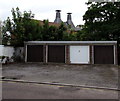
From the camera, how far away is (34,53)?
20.6 m

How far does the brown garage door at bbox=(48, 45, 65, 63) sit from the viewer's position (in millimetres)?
20047

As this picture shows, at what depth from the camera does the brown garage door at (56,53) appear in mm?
20047

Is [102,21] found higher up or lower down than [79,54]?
higher up

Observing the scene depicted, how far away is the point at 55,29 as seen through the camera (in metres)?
22.9

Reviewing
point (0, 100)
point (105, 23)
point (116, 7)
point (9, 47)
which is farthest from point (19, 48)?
point (0, 100)

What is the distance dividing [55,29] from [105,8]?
23.5ft

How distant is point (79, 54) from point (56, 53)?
2.60 meters

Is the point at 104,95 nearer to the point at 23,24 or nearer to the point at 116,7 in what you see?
the point at 23,24

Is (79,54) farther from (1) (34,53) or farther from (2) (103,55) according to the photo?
(1) (34,53)

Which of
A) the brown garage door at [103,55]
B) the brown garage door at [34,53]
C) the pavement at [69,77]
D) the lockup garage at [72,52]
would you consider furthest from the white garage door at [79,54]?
the pavement at [69,77]

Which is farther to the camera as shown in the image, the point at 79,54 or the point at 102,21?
the point at 102,21

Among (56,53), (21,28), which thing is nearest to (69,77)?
(56,53)

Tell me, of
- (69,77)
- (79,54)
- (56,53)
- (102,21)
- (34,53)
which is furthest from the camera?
(102,21)

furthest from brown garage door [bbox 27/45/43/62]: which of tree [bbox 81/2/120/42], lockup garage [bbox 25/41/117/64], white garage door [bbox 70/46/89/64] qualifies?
tree [bbox 81/2/120/42]
